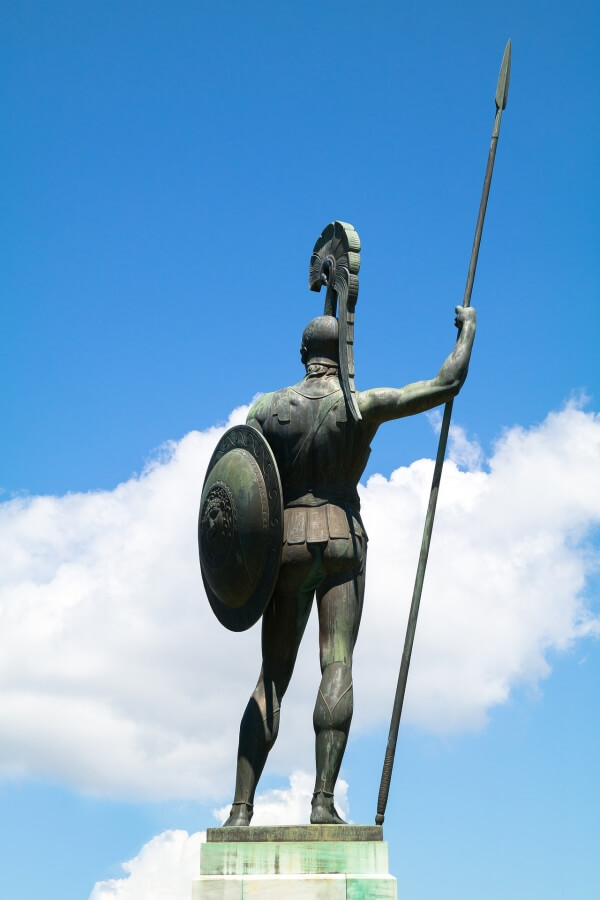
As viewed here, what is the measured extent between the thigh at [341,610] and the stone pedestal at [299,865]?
1205 millimetres

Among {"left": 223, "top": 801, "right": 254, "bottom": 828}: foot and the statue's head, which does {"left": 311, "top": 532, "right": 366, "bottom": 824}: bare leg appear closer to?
{"left": 223, "top": 801, "right": 254, "bottom": 828}: foot

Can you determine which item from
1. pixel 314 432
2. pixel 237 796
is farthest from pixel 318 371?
pixel 237 796

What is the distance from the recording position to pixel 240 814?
30.2 ft

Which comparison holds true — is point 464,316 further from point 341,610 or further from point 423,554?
point 341,610

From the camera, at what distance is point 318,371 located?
980 cm

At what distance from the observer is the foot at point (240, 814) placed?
30.0ft

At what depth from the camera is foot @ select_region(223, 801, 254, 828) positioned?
9.16 m

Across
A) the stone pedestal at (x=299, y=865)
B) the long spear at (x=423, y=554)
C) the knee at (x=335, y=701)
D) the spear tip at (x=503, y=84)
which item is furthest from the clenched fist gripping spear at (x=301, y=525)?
the spear tip at (x=503, y=84)

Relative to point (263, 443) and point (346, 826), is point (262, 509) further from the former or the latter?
point (346, 826)

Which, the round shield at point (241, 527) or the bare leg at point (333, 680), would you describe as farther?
the round shield at point (241, 527)

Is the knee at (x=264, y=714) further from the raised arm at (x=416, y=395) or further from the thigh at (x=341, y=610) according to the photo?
the raised arm at (x=416, y=395)

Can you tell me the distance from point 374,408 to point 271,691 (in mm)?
2161

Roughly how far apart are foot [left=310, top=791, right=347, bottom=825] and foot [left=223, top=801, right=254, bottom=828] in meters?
0.58

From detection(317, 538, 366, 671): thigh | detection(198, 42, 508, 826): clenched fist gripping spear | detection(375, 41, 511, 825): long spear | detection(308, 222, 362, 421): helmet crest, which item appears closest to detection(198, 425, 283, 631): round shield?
detection(198, 42, 508, 826): clenched fist gripping spear
